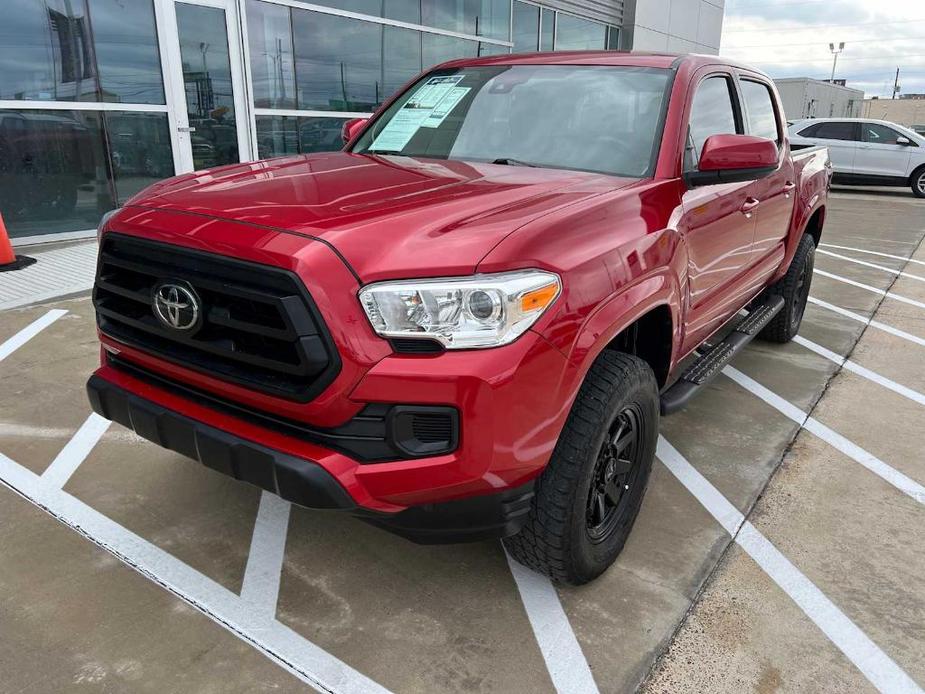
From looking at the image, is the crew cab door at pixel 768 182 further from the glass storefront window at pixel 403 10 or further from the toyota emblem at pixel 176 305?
the glass storefront window at pixel 403 10

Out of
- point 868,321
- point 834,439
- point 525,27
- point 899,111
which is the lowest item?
point 868,321

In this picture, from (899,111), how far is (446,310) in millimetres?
84827

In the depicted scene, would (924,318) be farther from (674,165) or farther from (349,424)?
(349,424)

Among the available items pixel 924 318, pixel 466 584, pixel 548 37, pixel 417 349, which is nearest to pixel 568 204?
pixel 417 349

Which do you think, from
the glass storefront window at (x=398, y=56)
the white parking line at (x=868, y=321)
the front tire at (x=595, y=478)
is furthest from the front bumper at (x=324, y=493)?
the glass storefront window at (x=398, y=56)

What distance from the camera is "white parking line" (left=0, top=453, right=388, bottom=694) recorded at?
2.06 meters

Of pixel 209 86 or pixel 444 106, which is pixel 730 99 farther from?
pixel 209 86

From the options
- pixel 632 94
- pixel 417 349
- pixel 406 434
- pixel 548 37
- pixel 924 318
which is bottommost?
pixel 924 318

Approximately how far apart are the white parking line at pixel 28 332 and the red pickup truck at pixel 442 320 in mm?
2571

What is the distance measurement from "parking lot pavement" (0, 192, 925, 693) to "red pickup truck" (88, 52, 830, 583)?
28 centimetres

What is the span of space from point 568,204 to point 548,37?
538 inches

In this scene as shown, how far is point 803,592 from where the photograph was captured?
251 centimetres

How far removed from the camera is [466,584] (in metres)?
2.48

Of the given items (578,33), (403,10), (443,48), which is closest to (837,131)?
(578,33)
